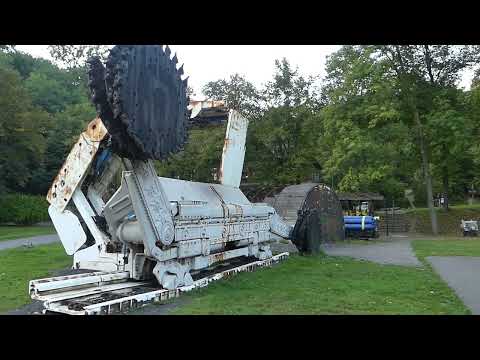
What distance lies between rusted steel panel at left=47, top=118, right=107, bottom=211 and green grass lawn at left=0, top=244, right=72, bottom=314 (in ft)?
5.20

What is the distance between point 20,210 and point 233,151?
21.3 meters

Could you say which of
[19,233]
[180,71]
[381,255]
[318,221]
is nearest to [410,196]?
[381,255]

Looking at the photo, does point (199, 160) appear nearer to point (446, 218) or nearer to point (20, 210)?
point (20, 210)

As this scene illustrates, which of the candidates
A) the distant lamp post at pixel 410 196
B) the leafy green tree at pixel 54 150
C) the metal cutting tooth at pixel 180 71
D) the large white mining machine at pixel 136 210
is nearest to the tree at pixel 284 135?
the distant lamp post at pixel 410 196

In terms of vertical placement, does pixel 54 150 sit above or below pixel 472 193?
above

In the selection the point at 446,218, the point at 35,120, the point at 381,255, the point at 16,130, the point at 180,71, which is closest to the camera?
the point at 180,71

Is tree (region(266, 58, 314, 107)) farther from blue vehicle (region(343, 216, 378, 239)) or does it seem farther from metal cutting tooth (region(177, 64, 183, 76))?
metal cutting tooth (region(177, 64, 183, 76))

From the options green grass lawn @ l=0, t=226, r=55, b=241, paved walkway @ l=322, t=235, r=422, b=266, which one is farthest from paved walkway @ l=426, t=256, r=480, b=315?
green grass lawn @ l=0, t=226, r=55, b=241

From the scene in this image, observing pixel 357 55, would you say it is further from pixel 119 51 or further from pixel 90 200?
pixel 119 51

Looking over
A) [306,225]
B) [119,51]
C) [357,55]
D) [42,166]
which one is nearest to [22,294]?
[119,51]

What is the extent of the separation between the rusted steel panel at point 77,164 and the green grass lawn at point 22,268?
1585 mm

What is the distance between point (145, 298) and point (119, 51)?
136 inches

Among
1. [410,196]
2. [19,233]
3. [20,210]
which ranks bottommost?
[19,233]

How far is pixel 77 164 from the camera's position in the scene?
10.5m
